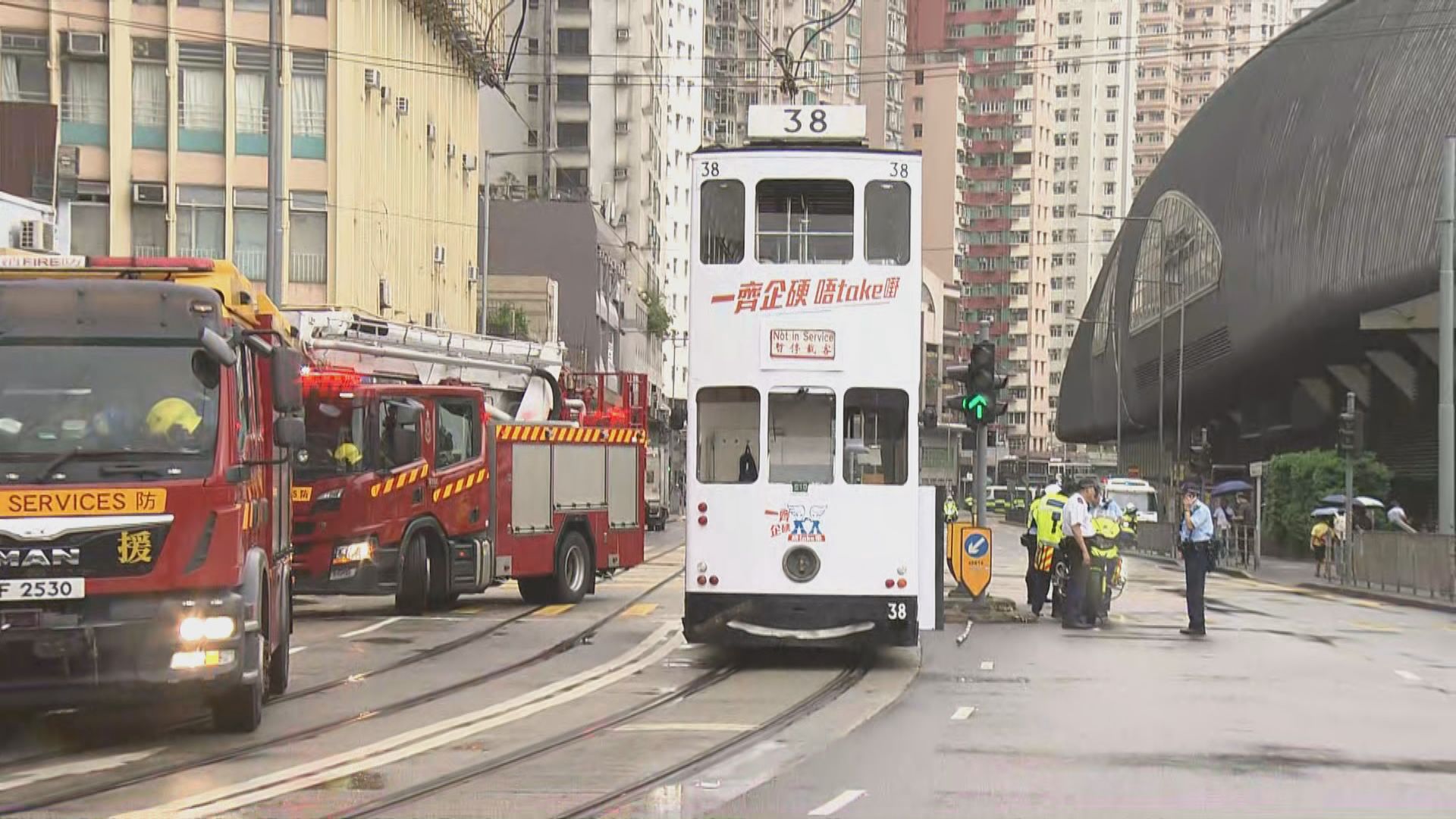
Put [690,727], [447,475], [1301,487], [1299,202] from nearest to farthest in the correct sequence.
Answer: [690,727], [447,475], [1301,487], [1299,202]

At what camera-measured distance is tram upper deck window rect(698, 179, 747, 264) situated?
55.3ft

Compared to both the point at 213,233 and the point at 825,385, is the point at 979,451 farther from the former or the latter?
the point at 213,233

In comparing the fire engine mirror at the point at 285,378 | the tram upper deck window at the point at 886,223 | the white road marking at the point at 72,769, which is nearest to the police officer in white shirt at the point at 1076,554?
the tram upper deck window at the point at 886,223

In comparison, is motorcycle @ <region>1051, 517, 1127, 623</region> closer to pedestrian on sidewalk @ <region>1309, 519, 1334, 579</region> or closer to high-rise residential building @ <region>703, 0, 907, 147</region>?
pedestrian on sidewalk @ <region>1309, 519, 1334, 579</region>

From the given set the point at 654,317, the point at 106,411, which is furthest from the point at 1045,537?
the point at 654,317

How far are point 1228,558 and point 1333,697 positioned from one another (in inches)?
1443

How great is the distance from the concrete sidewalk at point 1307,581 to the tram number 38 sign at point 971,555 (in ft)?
33.7

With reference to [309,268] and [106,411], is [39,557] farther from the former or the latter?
[309,268]

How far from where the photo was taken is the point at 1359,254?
57812mm

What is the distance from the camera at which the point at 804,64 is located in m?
149

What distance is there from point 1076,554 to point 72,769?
13.7 metres

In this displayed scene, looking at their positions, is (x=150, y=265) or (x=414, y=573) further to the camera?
(x=414, y=573)

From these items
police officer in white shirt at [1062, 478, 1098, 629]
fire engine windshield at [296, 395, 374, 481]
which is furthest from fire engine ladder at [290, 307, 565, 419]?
police officer in white shirt at [1062, 478, 1098, 629]

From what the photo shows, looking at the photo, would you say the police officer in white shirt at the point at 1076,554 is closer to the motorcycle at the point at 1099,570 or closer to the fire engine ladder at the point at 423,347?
the motorcycle at the point at 1099,570
